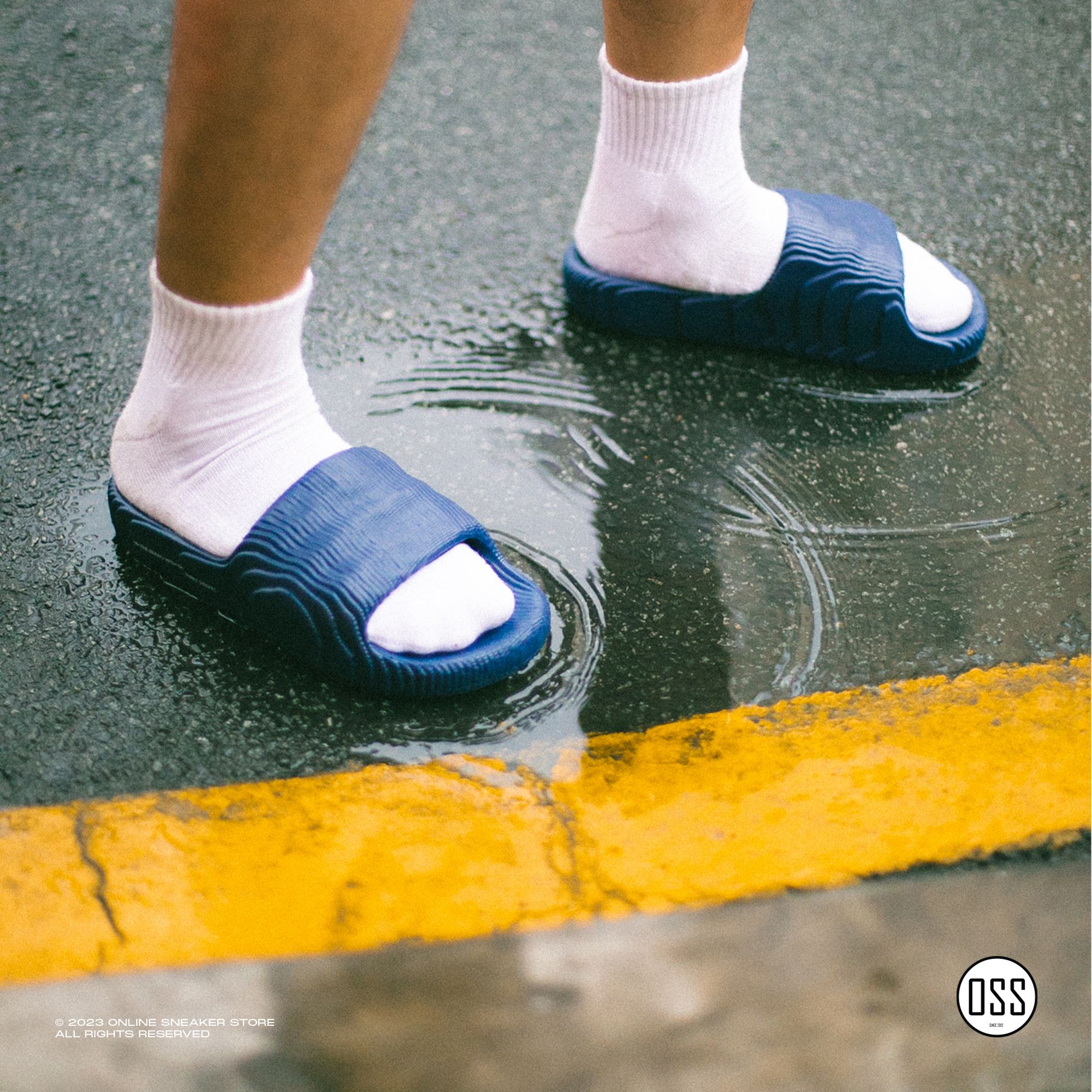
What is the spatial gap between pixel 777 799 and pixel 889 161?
4.52 ft

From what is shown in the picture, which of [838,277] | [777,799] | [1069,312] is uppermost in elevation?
[838,277]

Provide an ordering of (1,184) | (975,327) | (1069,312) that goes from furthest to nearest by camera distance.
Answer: (1,184) → (1069,312) → (975,327)

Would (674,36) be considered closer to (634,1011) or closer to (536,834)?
(536,834)

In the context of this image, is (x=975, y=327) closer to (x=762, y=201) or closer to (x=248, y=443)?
(x=762, y=201)

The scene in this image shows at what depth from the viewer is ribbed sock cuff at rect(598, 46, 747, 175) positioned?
1501mm

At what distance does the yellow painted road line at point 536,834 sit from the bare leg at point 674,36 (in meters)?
0.84

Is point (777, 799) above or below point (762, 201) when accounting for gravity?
below

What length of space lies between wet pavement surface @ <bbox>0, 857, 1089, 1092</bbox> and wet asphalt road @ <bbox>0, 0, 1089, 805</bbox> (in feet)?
0.73

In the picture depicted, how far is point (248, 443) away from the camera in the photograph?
1.25 meters

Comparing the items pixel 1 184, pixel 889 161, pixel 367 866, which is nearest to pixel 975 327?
pixel 889 161

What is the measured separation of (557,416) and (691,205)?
35cm

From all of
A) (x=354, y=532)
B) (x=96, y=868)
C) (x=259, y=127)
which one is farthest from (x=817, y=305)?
(x=96, y=868)

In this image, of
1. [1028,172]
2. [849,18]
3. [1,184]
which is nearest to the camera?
[1,184]

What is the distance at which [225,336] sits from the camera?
1.16 m
